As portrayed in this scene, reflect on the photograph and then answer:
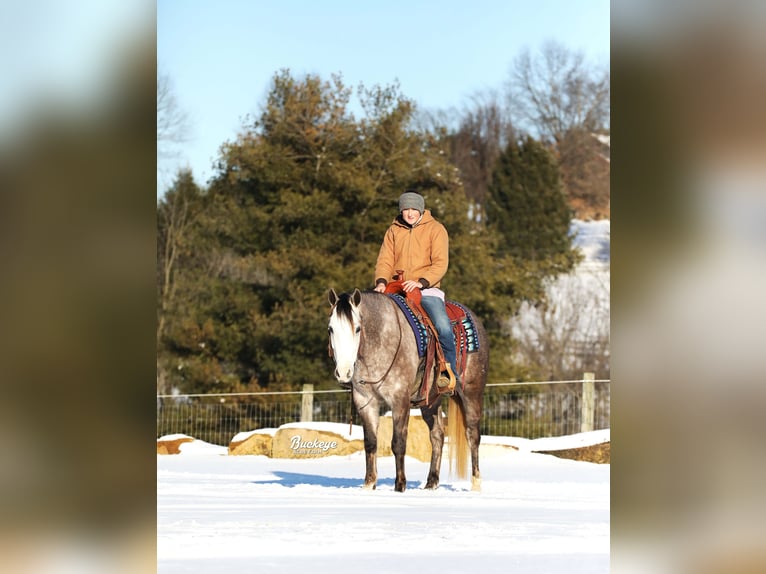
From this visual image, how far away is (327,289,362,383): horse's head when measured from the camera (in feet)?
24.3

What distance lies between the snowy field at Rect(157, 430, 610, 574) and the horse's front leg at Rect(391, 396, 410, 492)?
0.42 feet

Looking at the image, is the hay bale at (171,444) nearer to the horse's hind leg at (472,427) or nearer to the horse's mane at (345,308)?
the horse's hind leg at (472,427)

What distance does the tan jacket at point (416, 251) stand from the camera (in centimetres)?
834

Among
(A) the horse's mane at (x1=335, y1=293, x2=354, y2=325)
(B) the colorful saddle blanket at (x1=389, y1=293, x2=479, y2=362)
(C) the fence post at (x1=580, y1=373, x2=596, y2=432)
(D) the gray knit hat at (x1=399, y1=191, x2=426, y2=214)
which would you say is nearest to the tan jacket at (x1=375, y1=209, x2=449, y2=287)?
(D) the gray knit hat at (x1=399, y1=191, x2=426, y2=214)

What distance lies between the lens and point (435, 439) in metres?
8.55

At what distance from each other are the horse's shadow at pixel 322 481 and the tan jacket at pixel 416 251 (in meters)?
1.69

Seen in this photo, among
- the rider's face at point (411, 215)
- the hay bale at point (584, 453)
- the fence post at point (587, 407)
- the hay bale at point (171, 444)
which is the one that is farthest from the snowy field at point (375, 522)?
the fence post at point (587, 407)

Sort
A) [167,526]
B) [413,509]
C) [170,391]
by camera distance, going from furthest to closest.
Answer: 1. [170,391]
2. [413,509]
3. [167,526]

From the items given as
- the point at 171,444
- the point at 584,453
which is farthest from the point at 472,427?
the point at 171,444
